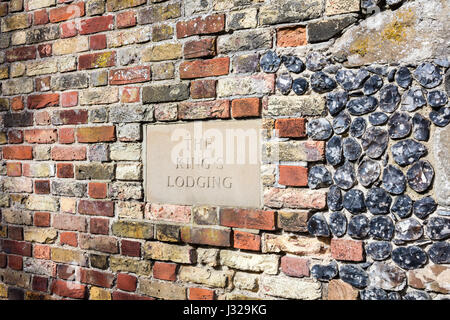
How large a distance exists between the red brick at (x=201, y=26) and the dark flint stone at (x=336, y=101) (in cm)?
54

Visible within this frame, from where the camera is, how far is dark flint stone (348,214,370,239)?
1.34 metres

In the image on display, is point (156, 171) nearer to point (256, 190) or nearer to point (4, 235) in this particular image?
point (256, 190)

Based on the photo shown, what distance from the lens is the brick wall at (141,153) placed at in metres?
1.42

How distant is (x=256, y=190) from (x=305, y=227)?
0.24 meters

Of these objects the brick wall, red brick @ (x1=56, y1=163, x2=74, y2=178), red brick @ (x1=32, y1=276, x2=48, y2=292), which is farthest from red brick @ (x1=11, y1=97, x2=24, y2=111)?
red brick @ (x1=32, y1=276, x2=48, y2=292)

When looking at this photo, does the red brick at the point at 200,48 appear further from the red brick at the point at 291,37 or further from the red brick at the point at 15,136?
the red brick at the point at 15,136

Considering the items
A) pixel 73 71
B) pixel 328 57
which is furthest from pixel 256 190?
pixel 73 71

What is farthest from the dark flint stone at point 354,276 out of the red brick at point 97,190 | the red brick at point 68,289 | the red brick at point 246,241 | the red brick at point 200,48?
the red brick at point 68,289

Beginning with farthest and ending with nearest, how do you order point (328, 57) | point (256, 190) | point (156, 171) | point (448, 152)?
1. point (156, 171)
2. point (256, 190)
3. point (328, 57)
4. point (448, 152)

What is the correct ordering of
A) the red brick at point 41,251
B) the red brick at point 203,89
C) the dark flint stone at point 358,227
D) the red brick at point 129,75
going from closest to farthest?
the dark flint stone at point 358,227 < the red brick at point 203,89 < the red brick at point 129,75 < the red brick at point 41,251

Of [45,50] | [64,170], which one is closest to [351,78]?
[64,170]

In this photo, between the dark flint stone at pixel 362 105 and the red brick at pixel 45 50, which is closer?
the dark flint stone at pixel 362 105

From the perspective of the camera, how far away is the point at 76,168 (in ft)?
5.94

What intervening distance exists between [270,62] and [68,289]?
4.86 ft
